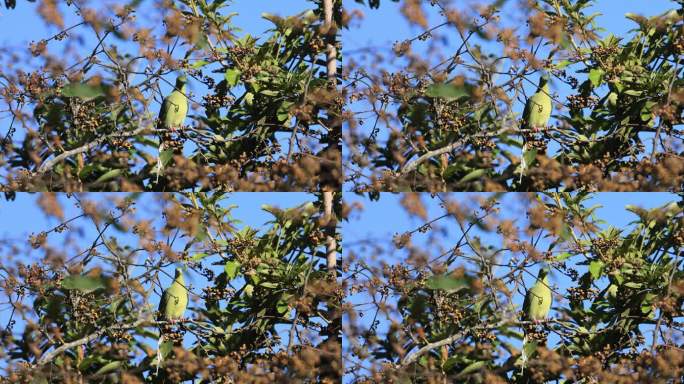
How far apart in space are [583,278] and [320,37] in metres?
Answer: 1.69

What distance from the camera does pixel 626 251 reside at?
515 cm

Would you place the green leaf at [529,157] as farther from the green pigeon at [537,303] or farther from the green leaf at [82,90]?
the green leaf at [82,90]

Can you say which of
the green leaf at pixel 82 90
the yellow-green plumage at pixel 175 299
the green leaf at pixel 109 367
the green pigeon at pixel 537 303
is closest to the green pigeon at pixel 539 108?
the green pigeon at pixel 537 303

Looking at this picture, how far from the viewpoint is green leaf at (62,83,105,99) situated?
5.21m

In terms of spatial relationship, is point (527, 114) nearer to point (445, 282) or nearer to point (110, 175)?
point (445, 282)

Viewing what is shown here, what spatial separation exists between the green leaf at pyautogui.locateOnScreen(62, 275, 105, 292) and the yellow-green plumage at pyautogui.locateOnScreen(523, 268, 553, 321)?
78.5 inches

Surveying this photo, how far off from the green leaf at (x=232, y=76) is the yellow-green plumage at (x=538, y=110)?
138 centimetres

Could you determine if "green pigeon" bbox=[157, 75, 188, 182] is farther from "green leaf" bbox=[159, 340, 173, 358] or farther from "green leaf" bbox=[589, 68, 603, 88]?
"green leaf" bbox=[589, 68, 603, 88]

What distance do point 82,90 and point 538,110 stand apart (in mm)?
2170

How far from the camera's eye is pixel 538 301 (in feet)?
16.7

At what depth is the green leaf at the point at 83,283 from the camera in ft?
16.7

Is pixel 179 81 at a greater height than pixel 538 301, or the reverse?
pixel 179 81

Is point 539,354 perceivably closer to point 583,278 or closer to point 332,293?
point 583,278

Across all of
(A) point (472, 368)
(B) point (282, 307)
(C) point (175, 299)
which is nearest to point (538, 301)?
(A) point (472, 368)
